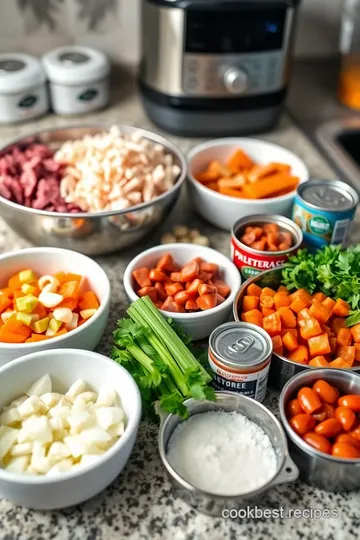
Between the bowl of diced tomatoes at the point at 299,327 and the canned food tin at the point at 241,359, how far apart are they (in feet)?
0.13

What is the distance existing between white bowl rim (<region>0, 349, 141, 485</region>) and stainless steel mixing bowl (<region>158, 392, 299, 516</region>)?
45 millimetres

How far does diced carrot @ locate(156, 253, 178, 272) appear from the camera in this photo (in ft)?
3.55

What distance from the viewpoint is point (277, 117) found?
5.32 ft

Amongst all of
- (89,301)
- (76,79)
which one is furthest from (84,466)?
(76,79)

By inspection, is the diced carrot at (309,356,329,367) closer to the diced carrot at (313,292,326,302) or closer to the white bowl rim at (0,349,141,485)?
the diced carrot at (313,292,326,302)

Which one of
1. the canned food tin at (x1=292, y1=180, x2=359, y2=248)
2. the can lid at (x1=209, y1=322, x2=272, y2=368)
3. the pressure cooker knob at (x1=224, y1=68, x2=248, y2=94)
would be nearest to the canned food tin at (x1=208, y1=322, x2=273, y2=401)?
the can lid at (x1=209, y1=322, x2=272, y2=368)

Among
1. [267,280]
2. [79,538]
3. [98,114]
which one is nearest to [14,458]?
[79,538]

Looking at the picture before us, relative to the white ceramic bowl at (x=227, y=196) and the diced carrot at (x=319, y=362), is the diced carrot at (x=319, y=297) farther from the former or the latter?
the white ceramic bowl at (x=227, y=196)

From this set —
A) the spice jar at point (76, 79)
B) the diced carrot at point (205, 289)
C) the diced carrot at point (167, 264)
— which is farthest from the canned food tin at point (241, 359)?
the spice jar at point (76, 79)

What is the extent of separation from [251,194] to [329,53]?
94 cm

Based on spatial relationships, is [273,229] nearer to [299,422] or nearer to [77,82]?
[299,422]

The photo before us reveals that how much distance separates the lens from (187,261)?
3.74ft

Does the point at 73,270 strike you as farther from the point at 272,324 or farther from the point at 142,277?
the point at 272,324

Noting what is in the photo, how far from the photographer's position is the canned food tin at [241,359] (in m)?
0.86
